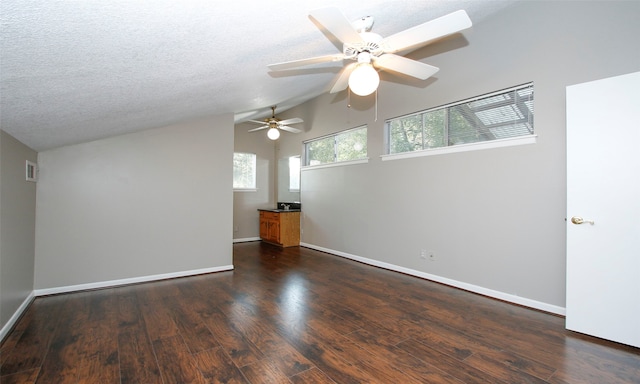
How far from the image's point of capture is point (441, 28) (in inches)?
72.6

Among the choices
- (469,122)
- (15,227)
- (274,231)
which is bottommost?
(274,231)

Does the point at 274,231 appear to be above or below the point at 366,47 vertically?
below

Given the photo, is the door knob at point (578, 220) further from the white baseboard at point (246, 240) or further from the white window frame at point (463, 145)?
the white baseboard at point (246, 240)

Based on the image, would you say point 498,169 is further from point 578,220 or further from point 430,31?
point 430,31

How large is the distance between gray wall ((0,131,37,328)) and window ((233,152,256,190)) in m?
4.16

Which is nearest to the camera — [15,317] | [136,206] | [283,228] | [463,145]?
[15,317]

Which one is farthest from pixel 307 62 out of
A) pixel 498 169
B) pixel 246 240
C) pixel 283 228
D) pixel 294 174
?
pixel 246 240

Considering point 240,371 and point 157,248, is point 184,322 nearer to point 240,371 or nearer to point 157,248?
point 240,371

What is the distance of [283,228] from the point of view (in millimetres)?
6488

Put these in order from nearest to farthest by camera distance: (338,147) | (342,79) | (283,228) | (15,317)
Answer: (15,317)
(342,79)
(338,147)
(283,228)

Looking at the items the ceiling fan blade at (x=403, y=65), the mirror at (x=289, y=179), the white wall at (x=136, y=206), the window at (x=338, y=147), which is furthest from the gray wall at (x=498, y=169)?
the mirror at (x=289, y=179)

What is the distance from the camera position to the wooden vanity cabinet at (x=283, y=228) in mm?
6480

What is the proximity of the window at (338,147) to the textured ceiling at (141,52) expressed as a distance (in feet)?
6.57

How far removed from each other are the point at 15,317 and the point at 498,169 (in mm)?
5167
